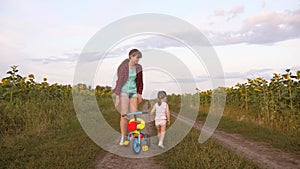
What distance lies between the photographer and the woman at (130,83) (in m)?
6.33

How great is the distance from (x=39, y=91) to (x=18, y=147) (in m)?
7.53

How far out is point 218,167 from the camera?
16.0 feet

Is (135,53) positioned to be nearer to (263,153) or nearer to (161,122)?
(161,122)

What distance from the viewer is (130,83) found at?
640cm

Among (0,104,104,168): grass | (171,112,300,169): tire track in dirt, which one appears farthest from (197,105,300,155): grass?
(0,104,104,168): grass

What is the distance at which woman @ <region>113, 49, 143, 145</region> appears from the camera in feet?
20.8

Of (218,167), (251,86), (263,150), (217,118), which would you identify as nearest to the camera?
(218,167)

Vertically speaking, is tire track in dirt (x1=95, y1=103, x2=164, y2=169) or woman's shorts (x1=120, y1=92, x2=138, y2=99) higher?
woman's shorts (x1=120, y1=92, x2=138, y2=99)

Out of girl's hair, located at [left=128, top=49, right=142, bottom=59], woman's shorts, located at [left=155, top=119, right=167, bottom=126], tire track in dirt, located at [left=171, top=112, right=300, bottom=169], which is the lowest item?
tire track in dirt, located at [left=171, top=112, right=300, bottom=169]

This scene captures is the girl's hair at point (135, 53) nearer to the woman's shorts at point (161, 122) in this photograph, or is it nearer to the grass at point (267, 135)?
the woman's shorts at point (161, 122)

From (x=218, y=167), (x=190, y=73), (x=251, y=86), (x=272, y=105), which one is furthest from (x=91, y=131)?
(x=251, y=86)

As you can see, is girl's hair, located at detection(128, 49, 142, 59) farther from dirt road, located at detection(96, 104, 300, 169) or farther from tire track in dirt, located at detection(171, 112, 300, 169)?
tire track in dirt, located at detection(171, 112, 300, 169)

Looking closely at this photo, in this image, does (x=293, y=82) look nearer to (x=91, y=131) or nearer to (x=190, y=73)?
(x=190, y=73)

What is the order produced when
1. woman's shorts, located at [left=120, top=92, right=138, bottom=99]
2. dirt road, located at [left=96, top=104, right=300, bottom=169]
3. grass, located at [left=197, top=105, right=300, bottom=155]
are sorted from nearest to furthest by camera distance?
dirt road, located at [left=96, top=104, right=300, bottom=169], woman's shorts, located at [left=120, top=92, right=138, bottom=99], grass, located at [left=197, top=105, right=300, bottom=155]
